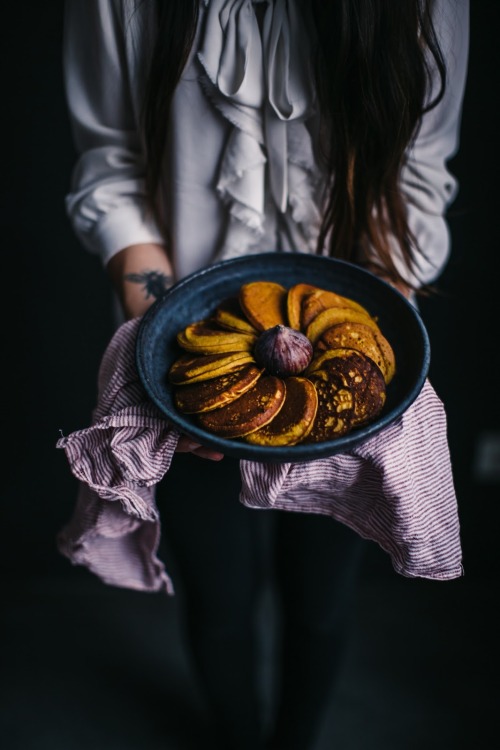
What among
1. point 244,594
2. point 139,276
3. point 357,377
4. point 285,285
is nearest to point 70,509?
point 244,594

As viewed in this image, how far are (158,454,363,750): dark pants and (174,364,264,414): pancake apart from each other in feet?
0.57

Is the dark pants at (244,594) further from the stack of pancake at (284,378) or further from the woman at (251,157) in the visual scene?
the stack of pancake at (284,378)

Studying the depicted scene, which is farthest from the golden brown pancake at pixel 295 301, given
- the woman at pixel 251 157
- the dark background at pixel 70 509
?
the dark background at pixel 70 509

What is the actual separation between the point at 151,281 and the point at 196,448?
26cm

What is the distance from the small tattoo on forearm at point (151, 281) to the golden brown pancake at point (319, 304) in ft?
0.68

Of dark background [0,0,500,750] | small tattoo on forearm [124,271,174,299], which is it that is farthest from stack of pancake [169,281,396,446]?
dark background [0,0,500,750]

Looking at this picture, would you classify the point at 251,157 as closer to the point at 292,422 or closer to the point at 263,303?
the point at 263,303

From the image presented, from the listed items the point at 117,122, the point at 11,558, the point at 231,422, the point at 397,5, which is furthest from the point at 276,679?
the point at 397,5

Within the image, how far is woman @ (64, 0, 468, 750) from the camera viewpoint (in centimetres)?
64

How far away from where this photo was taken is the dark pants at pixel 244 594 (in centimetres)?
78

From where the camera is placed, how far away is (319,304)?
24.5 inches

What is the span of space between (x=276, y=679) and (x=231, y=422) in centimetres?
92

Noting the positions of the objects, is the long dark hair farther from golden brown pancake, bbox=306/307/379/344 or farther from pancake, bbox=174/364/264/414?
pancake, bbox=174/364/264/414

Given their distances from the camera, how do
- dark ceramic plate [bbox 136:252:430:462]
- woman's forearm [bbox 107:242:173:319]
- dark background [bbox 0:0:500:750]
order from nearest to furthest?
1. dark ceramic plate [bbox 136:252:430:462]
2. woman's forearm [bbox 107:242:173:319]
3. dark background [bbox 0:0:500:750]
